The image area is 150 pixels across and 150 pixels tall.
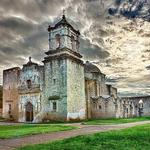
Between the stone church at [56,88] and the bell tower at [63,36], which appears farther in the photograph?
the bell tower at [63,36]

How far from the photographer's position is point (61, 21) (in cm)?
3259

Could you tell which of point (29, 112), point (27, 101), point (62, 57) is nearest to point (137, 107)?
point (29, 112)

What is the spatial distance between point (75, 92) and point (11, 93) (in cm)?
1085

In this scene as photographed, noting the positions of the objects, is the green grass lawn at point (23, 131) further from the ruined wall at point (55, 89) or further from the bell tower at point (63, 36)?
the bell tower at point (63, 36)

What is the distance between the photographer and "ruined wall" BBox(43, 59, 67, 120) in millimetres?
30812

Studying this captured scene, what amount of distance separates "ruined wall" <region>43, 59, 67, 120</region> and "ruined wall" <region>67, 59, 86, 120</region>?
1.79ft

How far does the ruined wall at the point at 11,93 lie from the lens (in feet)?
120

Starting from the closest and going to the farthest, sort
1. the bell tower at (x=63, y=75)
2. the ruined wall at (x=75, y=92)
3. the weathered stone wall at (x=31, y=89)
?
1. the bell tower at (x=63, y=75)
2. the ruined wall at (x=75, y=92)
3. the weathered stone wall at (x=31, y=89)

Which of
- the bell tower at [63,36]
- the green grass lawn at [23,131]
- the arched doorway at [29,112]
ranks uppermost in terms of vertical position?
the bell tower at [63,36]

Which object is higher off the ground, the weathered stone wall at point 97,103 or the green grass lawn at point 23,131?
the weathered stone wall at point 97,103

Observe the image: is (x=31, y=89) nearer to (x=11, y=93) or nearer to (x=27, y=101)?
(x=27, y=101)

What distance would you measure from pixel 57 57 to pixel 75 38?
429 cm

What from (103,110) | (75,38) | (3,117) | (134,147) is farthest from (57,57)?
(134,147)

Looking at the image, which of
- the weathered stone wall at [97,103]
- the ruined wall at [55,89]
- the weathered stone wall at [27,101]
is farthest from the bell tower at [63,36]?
the weathered stone wall at [97,103]
